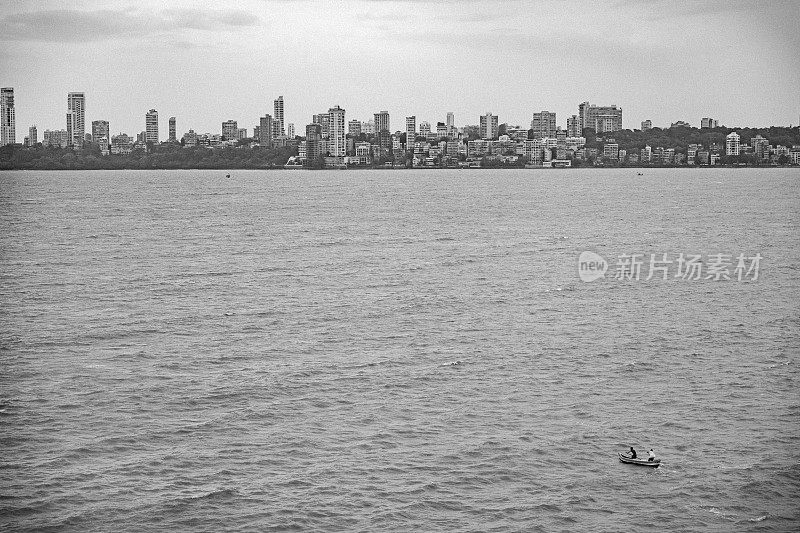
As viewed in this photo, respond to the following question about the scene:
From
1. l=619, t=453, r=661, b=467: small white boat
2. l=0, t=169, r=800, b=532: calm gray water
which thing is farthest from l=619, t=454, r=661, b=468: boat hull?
l=0, t=169, r=800, b=532: calm gray water

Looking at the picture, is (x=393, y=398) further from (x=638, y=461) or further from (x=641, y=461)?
(x=641, y=461)

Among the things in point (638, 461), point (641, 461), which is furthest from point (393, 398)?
point (641, 461)

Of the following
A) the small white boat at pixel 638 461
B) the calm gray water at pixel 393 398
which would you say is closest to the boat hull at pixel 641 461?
the small white boat at pixel 638 461

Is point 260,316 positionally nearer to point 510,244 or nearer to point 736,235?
point 510,244

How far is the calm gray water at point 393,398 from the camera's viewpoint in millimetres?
37688

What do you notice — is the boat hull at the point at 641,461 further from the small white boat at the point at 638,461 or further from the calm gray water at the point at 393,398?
the calm gray water at the point at 393,398

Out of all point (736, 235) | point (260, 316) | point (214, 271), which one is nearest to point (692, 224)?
point (736, 235)

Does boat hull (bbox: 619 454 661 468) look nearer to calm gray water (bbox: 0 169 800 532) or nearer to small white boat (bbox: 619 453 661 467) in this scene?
small white boat (bbox: 619 453 661 467)

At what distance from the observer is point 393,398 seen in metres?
49.8

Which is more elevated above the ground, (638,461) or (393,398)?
(393,398)

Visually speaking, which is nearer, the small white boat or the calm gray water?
the calm gray water

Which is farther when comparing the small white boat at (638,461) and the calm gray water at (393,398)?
the small white boat at (638,461)

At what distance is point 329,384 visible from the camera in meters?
51.9

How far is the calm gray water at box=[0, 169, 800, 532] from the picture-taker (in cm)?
3769
